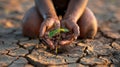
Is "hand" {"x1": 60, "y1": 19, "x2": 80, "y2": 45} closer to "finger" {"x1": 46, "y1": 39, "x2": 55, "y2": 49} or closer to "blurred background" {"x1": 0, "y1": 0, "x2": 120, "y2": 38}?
"finger" {"x1": 46, "y1": 39, "x2": 55, "y2": 49}

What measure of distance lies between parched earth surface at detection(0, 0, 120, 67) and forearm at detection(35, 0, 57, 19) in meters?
0.29

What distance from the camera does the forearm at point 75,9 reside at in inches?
115

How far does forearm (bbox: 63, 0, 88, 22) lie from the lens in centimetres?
293

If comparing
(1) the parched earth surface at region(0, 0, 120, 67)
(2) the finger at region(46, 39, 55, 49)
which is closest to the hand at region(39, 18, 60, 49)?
(2) the finger at region(46, 39, 55, 49)

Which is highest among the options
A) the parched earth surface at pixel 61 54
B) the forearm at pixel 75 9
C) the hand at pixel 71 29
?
the forearm at pixel 75 9

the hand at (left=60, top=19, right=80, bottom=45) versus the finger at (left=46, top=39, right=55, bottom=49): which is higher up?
the hand at (left=60, top=19, right=80, bottom=45)

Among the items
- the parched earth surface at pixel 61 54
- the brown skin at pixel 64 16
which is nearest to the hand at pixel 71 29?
the brown skin at pixel 64 16

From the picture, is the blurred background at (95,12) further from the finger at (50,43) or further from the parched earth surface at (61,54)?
the finger at (50,43)

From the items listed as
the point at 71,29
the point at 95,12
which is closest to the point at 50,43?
the point at 71,29

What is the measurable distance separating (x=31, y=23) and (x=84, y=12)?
570 millimetres

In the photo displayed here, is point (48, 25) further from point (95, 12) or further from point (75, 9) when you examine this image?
point (95, 12)

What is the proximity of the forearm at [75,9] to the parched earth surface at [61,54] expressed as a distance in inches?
10.8

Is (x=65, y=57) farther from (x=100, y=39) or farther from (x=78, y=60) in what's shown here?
(x=100, y=39)

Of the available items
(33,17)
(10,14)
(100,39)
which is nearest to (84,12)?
(100,39)
